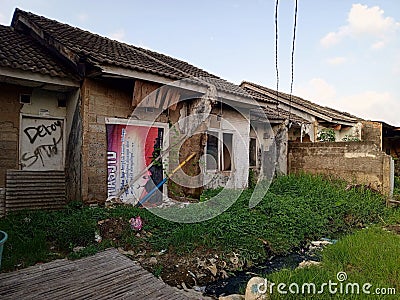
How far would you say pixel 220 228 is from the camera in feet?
19.0

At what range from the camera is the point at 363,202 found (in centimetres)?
828

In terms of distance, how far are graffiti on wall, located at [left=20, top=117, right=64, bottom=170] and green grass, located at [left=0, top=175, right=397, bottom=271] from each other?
1244mm

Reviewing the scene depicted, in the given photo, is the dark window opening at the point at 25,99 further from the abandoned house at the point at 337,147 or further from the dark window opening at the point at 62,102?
the abandoned house at the point at 337,147

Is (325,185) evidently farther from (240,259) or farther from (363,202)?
(240,259)

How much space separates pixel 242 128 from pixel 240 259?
5797 millimetres

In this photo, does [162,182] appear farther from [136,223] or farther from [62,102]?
[62,102]

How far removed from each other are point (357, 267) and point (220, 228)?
2428 millimetres

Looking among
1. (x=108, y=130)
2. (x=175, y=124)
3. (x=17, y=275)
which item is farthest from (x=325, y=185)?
(x=17, y=275)

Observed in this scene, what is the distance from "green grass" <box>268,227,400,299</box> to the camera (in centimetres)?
358

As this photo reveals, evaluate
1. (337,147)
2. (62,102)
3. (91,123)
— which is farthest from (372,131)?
(62,102)

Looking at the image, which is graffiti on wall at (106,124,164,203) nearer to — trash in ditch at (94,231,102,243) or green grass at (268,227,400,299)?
trash in ditch at (94,231,102,243)

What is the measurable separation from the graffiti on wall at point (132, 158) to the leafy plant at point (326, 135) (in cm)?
927

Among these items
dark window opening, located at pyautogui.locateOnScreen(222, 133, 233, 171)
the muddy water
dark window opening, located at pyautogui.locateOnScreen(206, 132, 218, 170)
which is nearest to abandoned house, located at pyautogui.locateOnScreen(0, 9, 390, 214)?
dark window opening, located at pyautogui.locateOnScreen(206, 132, 218, 170)

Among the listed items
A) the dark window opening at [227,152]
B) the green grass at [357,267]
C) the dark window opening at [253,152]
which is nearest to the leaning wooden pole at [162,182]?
the dark window opening at [227,152]
